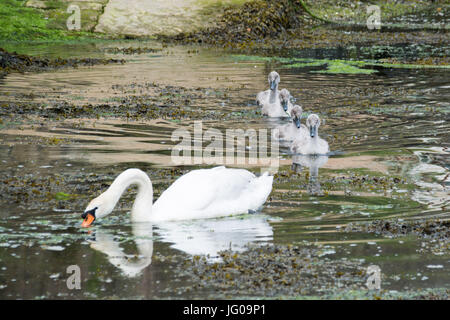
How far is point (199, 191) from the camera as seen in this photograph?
944 cm

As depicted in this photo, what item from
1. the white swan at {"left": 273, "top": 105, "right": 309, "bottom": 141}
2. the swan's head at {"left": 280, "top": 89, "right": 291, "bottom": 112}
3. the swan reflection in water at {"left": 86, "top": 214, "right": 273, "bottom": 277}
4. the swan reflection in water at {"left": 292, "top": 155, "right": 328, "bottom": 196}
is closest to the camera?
the swan reflection in water at {"left": 86, "top": 214, "right": 273, "bottom": 277}

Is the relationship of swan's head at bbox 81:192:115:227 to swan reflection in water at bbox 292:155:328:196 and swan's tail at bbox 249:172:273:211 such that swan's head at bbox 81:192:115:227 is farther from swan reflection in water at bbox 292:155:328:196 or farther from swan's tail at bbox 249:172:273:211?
swan reflection in water at bbox 292:155:328:196

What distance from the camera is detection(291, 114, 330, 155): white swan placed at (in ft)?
43.9

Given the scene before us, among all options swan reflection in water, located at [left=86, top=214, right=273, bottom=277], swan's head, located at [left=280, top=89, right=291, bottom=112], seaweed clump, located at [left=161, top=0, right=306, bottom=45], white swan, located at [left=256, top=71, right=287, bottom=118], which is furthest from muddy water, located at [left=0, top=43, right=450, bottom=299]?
seaweed clump, located at [left=161, top=0, right=306, bottom=45]

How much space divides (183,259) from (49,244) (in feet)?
4.76

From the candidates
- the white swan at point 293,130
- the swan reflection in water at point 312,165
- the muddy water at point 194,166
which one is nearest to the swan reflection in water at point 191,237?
the muddy water at point 194,166

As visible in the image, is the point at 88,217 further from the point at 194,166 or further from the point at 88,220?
the point at 194,166

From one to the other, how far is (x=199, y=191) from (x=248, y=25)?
70.3 ft

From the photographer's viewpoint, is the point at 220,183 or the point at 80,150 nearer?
the point at 220,183

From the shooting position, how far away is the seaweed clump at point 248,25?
28984mm

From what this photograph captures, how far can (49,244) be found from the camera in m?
8.39

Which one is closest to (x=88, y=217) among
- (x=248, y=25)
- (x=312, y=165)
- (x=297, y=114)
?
(x=312, y=165)

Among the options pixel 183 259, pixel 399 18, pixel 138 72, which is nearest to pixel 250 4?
pixel 399 18
